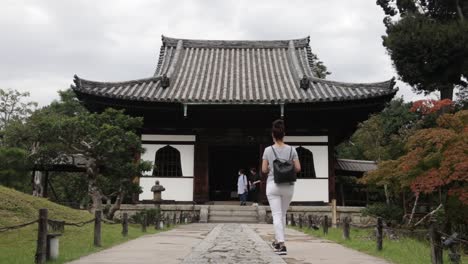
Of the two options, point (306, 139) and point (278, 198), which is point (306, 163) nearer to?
point (306, 139)

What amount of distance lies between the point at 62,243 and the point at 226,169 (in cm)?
1571

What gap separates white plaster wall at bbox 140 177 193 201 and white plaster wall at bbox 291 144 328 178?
4439 millimetres

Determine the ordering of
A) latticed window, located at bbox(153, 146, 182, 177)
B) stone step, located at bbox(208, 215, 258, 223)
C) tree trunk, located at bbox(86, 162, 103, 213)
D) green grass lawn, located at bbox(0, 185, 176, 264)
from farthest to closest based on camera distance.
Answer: latticed window, located at bbox(153, 146, 182, 177) → stone step, located at bbox(208, 215, 258, 223) → tree trunk, located at bbox(86, 162, 103, 213) → green grass lawn, located at bbox(0, 185, 176, 264)

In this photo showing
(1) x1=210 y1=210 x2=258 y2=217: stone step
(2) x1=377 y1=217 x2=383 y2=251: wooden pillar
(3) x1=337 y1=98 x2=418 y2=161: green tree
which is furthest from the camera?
(3) x1=337 y1=98 x2=418 y2=161: green tree

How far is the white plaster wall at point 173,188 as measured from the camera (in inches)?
696

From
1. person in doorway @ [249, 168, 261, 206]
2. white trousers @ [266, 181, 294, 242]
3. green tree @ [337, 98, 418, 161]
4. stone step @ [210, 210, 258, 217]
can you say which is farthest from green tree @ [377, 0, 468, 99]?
white trousers @ [266, 181, 294, 242]

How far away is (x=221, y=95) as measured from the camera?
17.9m

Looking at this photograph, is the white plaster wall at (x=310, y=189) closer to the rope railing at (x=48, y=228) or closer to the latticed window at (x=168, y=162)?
the latticed window at (x=168, y=162)

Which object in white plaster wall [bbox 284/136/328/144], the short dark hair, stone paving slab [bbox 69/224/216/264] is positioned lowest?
stone paving slab [bbox 69/224/216/264]

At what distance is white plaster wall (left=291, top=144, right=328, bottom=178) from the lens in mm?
17781

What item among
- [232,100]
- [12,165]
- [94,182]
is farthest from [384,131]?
[12,165]

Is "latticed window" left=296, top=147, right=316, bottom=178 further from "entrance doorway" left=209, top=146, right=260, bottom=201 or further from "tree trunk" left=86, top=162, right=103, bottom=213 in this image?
"tree trunk" left=86, top=162, right=103, bottom=213

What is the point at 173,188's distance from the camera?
→ 17.7 metres

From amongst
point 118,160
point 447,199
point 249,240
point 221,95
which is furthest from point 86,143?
point 447,199
